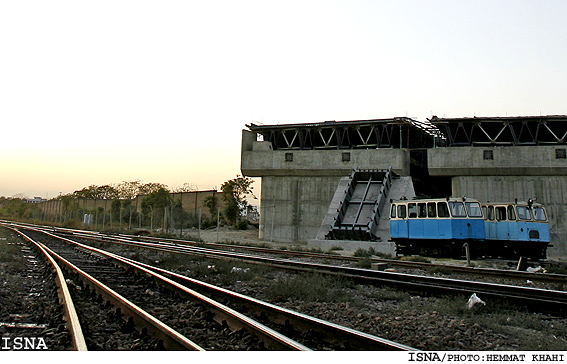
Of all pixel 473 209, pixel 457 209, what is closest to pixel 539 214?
pixel 473 209

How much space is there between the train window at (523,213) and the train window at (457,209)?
8.13 feet

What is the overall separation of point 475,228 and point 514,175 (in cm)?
1537

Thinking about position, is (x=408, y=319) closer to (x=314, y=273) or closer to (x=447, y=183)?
(x=314, y=273)

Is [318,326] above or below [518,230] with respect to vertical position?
below

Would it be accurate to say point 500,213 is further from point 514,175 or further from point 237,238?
point 237,238

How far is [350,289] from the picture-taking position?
858 centimetres

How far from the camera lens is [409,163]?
1292 inches

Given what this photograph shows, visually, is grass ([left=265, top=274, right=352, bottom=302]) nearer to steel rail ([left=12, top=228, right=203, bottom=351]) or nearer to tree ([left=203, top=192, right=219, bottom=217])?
steel rail ([left=12, top=228, right=203, bottom=351])

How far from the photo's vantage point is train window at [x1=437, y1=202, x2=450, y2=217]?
16266 mm

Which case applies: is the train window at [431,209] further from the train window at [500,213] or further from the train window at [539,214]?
the train window at [539,214]

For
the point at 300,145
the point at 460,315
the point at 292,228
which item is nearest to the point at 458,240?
the point at 460,315

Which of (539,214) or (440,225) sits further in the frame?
(539,214)

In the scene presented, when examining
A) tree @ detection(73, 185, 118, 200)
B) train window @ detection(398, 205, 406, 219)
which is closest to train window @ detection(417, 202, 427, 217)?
train window @ detection(398, 205, 406, 219)

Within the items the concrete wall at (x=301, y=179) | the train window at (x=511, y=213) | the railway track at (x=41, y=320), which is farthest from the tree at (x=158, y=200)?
the railway track at (x=41, y=320)
